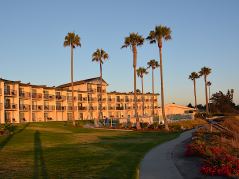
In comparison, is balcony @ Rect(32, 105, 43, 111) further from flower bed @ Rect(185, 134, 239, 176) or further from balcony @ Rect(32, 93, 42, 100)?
flower bed @ Rect(185, 134, 239, 176)

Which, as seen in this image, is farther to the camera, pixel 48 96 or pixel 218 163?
pixel 48 96

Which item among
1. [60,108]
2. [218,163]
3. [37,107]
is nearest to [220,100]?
[60,108]

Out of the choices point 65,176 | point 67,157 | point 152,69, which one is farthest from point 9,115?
point 65,176

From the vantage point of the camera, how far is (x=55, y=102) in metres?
72.8

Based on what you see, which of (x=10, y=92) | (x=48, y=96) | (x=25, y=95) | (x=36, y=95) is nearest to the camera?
(x=10, y=92)

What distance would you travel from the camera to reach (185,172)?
12.5 metres

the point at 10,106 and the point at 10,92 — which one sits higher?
the point at 10,92

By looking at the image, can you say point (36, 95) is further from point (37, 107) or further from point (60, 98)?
point (60, 98)

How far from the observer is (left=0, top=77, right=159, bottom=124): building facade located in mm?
59500

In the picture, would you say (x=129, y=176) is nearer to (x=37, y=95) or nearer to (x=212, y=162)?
(x=212, y=162)

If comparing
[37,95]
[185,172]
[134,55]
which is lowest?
[185,172]

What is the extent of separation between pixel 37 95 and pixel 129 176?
194 ft

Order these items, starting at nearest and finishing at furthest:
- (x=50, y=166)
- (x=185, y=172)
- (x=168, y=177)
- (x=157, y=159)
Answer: (x=168, y=177) → (x=185, y=172) → (x=50, y=166) → (x=157, y=159)

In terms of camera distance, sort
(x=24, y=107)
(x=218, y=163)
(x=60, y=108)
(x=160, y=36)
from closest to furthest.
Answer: (x=218, y=163)
(x=160, y=36)
(x=24, y=107)
(x=60, y=108)
